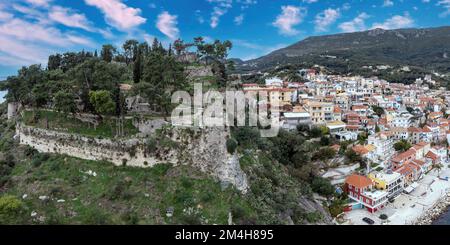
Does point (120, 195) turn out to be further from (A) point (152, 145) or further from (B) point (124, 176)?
(A) point (152, 145)

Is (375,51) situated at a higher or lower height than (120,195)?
higher

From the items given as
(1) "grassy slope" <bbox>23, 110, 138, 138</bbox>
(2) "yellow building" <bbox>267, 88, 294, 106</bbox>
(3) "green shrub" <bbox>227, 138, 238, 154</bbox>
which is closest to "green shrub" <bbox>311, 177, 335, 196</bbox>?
(3) "green shrub" <bbox>227, 138, 238, 154</bbox>

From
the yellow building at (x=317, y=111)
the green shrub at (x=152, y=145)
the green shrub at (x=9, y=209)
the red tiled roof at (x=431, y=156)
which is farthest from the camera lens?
the yellow building at (x=317, y=111)

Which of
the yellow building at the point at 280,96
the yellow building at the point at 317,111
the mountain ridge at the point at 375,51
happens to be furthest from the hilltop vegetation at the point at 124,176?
the mountain ridge at the point at 375,51

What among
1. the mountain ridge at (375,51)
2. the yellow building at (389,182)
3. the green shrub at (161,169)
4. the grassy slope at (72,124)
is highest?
the mountain ridge at (375,51)

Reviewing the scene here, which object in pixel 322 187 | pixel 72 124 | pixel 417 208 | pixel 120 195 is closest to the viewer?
pixel 120 195

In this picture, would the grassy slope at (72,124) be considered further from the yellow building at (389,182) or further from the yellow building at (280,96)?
the yellow building at (280,96)

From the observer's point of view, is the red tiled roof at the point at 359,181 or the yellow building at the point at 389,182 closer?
the red tiled roof at the point at 359,181

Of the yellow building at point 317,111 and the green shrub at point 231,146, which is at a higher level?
the yellow building at point 317,111

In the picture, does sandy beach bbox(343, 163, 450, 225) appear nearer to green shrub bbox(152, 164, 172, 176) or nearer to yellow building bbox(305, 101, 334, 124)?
yellow building bbox(305, 101, 334, 124)

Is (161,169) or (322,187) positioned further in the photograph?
(322,187)

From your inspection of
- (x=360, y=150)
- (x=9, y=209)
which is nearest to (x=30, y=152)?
(x=9, y=209)

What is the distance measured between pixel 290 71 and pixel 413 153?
25.7m

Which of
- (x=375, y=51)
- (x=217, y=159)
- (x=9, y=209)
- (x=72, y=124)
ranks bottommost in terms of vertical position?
(x=9, y=209)
